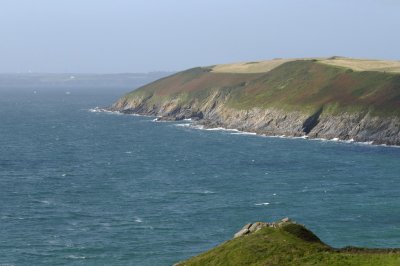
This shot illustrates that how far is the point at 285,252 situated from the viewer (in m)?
63.1

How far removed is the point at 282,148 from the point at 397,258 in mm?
122971

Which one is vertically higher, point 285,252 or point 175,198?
point 285,252

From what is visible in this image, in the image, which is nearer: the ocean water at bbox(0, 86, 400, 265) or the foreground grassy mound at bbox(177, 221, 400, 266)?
the foreground grassy mound at bbox(177, 221, 400, 266)

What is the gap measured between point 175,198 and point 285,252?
2252 inches

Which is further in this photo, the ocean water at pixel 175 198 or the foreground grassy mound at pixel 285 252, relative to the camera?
the ocean water at pixel 175 198

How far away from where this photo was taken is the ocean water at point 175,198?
90062 millimetres

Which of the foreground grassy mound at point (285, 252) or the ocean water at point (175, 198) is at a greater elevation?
the foreground grassy mound at point (285, 252)

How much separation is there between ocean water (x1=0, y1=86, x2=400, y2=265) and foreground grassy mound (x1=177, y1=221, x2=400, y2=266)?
17.6 meters

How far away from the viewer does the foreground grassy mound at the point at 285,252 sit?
60.9 m

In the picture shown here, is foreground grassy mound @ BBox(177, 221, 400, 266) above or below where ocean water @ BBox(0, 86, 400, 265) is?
above

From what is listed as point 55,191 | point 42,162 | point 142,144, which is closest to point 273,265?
point 55,191

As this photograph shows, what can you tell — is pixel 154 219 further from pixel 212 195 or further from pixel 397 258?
pixel 397 258

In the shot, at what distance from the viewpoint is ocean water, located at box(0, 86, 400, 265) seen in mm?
90062

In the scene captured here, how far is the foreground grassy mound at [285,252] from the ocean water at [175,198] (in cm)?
1763
